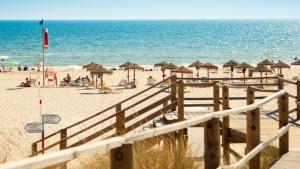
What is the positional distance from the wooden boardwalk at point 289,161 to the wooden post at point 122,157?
9.59 ft

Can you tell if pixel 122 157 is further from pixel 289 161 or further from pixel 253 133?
pixel 289 161

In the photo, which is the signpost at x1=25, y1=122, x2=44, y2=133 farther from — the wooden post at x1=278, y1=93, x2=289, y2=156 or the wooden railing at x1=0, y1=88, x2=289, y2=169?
the wooden post at x1=278, y1=93, x2=289, y2=156

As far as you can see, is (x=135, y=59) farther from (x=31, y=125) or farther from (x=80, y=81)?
(x=31, y=125)

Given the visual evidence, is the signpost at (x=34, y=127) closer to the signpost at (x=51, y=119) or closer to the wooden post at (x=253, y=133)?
the signpost at (x=51, y=119)

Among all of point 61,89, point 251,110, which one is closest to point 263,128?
point 251,110

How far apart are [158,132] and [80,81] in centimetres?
2920

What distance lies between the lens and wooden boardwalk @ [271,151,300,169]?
191 inches

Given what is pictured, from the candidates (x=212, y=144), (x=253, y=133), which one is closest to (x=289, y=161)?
(x=253, y=133)

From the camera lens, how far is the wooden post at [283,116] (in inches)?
210

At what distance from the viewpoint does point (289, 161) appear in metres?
5.09

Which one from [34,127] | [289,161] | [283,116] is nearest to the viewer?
[289,161]

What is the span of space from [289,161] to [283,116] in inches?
21.1

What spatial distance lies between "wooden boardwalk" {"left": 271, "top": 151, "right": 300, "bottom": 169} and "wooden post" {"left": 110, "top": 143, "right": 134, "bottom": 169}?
2922mm

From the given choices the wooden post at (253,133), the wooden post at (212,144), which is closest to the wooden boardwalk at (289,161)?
the wooden post at (253,133)
